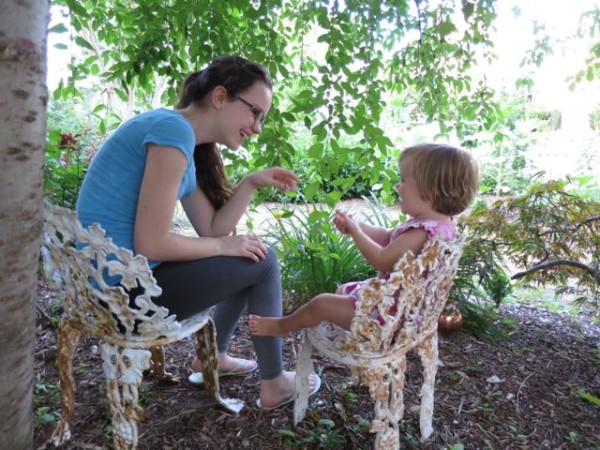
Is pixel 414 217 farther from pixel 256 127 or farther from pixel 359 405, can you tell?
pixel 359 405

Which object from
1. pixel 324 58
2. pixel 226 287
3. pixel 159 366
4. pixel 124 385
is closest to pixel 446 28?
pixel 324 58

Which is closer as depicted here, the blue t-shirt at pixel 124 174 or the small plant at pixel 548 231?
the blue t-shirt at pixel 124 174

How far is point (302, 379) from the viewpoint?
5.42ft

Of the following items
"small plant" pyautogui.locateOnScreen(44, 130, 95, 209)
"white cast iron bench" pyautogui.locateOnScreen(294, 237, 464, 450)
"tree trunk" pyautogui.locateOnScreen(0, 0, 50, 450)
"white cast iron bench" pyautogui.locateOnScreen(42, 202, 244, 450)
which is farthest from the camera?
"small plant" pyautogui.locateOnScreen(44, 130, 95, 209)

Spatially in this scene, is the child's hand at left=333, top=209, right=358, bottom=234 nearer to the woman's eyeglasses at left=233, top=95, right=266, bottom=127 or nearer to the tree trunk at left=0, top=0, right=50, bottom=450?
the woman's eyeglasses at left=233, top=95, right=266, bottom=127

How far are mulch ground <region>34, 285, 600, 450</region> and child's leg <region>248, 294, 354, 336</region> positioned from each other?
1.23ft

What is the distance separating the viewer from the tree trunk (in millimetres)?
965

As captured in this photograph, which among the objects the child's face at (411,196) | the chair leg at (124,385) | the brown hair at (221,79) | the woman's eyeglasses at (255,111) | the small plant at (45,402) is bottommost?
the small plant at (45,402)

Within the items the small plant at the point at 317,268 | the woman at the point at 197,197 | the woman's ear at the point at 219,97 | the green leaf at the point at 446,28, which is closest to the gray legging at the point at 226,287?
the woman at the point at 197,197

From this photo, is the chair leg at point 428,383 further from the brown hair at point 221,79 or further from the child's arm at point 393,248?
the brown hair at point 221,79

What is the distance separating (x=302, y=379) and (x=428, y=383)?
449 millimetres

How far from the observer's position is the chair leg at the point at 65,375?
1.42m

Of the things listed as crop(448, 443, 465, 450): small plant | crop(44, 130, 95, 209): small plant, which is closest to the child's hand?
crop(448, 443, 465, 450): small plant

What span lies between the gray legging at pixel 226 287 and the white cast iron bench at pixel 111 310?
0.08 metres
